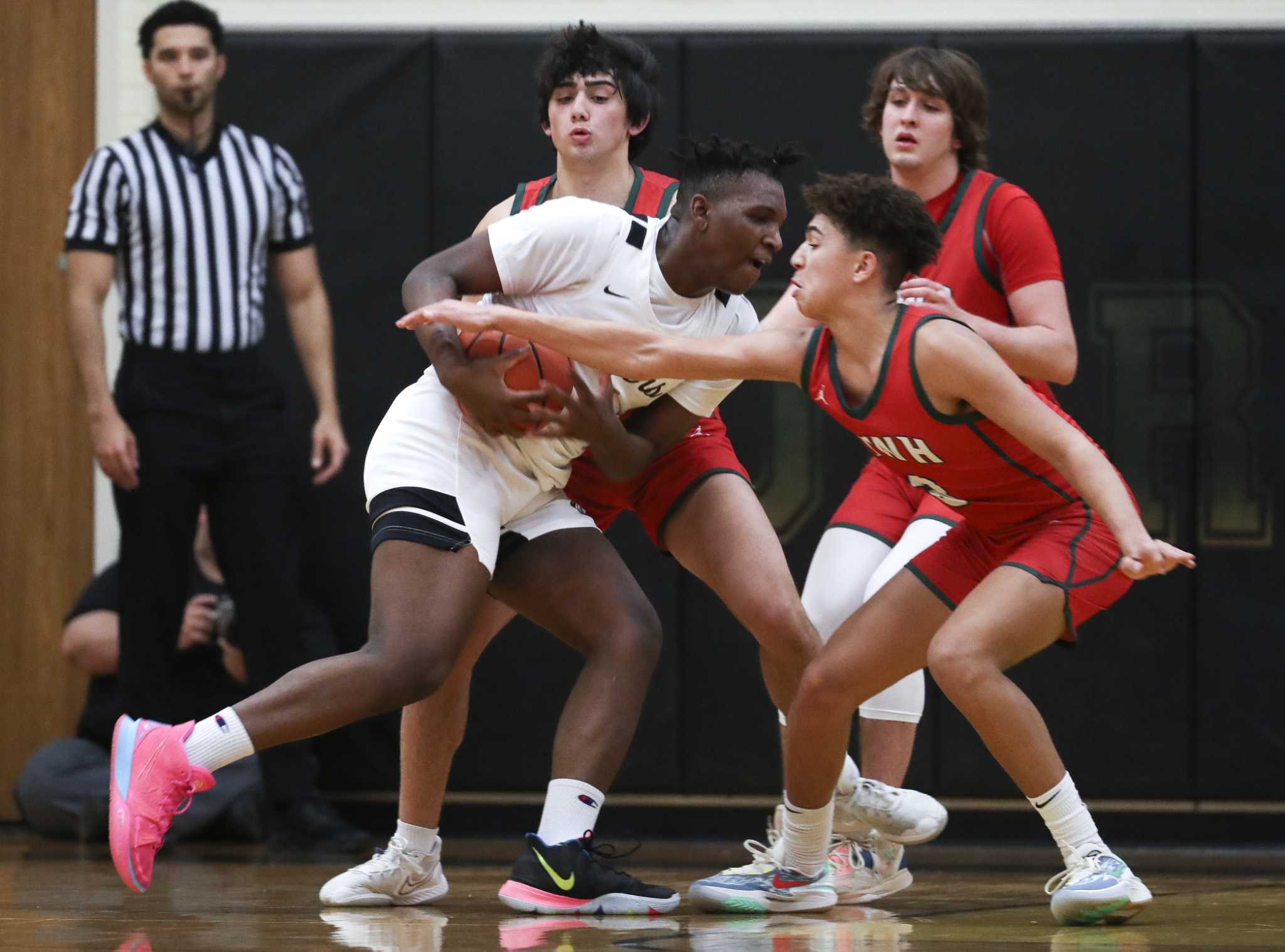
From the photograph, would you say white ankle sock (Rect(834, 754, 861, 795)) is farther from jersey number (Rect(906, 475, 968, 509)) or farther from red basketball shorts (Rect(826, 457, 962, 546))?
jersey number (Rect(906, 475, 968, 509))

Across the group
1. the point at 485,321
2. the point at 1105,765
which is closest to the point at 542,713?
the point at 1105,765

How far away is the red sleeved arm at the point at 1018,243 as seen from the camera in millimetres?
3814

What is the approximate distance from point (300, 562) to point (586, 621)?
2429 millimetres

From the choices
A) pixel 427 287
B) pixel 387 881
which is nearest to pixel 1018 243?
pixel 427 287

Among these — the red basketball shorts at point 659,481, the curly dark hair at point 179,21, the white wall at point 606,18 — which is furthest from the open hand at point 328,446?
the red basketball shorts at point 659,481

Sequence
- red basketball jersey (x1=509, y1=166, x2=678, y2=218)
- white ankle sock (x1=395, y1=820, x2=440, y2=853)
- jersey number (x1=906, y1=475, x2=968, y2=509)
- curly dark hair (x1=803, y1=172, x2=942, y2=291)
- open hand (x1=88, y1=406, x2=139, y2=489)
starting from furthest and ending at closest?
open hand (x1=88, y1=406, x2=139, y2=489) → red basketball jersey (x1=509, y1=166, x2=678, y2=218) → white ankle sock (x1=395, y1=820, x2=440, y2=853) → jersey number (x1=906, y1=475, x2=968, y2=509) → curly dark hair (x1=803, y1=172, x2=942, y2=291)

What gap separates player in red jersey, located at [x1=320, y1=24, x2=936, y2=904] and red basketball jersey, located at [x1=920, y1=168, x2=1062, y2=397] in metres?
0.62

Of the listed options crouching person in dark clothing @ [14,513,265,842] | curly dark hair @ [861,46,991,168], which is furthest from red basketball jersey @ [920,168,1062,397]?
crouching person in dark clothing @ [14,513,265,842]

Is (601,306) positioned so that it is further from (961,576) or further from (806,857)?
(806,857)

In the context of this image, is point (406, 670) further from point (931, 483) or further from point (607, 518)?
point (931, 483)

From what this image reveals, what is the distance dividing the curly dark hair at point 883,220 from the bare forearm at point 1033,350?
1.00 ft

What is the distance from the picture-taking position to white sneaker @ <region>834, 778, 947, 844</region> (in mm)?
3752

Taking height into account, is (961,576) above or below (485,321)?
below

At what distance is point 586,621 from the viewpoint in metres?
3.52
